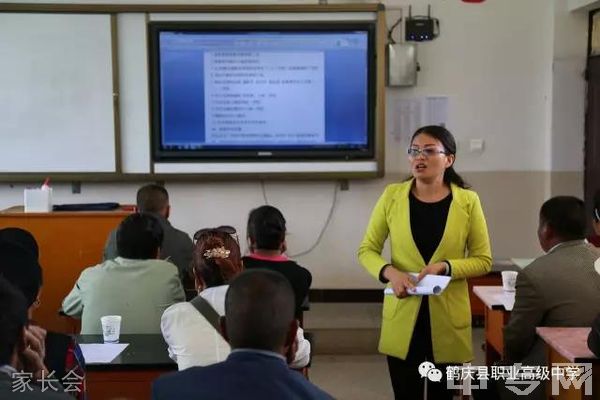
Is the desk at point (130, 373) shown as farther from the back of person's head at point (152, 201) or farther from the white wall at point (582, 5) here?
the white wall at point (582, 5)

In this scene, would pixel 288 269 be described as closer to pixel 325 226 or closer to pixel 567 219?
pixel 567 219

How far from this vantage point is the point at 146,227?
3021 mm

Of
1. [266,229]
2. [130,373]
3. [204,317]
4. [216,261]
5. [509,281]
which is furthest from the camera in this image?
[509,281]

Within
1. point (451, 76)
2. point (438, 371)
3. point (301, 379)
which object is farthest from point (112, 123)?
point (301, 379)

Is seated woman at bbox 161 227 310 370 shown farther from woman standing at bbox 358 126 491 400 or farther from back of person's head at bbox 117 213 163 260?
back of person's head at bbox 117 213 163 260

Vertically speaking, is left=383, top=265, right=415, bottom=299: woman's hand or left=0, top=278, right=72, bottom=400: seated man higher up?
left=0, top=278, right=72, bottom=400: seated man

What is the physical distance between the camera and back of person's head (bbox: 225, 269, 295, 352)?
151 cm

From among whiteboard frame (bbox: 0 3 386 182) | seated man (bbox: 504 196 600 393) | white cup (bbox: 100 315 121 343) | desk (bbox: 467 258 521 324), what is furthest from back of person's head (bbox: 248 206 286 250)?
whiteboard frame (bbox: 0 3 386 182)

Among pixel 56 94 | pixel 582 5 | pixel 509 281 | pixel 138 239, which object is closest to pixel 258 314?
pixel 138 239

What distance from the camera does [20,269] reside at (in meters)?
2.17

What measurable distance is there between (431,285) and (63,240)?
249 cm

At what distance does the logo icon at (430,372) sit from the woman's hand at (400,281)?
267mm

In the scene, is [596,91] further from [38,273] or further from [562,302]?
[38,273]

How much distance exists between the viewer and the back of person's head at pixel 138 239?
2984mm
